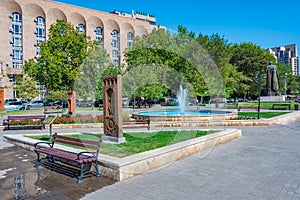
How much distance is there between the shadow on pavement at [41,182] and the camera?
457cm

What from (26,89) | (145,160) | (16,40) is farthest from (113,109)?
(16,40)

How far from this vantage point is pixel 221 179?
5164 millimetres

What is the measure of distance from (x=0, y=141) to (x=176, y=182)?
8.19 meters

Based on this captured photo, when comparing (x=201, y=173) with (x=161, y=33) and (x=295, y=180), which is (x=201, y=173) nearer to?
(x=295, y=180)

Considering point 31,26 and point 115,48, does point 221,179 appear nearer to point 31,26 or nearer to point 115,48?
point 31,26

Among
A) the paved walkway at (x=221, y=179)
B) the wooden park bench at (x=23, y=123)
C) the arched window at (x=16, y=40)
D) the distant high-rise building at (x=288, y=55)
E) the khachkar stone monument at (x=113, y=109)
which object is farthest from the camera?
the distant high-rise building at (x=288, y=55)

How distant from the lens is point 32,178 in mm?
5496

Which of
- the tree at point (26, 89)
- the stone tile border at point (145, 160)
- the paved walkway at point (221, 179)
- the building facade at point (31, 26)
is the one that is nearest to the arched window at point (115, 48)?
the building facade at point (31, 26)

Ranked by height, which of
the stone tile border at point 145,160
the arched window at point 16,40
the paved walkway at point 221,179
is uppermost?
the arched window at point 16,40

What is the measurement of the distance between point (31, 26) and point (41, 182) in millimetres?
49267

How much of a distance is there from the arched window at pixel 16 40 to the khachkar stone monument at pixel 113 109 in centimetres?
4411

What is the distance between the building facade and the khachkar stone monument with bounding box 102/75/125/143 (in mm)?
36211

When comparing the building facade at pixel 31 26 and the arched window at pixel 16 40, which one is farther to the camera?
the arched window at pixel 16 40

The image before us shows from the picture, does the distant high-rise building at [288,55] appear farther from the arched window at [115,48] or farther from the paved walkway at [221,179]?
the paved walkway at [221,179]
